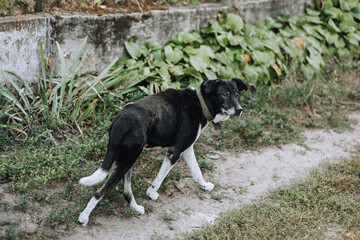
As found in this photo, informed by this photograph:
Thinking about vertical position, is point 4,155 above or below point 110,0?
below

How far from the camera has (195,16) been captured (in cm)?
699

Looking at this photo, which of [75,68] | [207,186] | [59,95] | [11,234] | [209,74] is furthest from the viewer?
[209,74]

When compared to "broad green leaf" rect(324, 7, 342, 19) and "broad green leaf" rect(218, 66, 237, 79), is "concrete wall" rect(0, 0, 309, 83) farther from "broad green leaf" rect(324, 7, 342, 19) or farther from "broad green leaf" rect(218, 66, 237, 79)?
"broad green leaf" rect(324, 7, 342, 19)

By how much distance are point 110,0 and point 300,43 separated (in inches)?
139

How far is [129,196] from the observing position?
13.9 feet

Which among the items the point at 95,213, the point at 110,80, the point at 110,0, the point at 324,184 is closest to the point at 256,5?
the point at 110,0

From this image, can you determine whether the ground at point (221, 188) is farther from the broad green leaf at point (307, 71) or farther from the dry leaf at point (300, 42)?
the dry leaf at point (300, 42)

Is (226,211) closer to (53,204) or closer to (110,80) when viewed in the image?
(53,204)

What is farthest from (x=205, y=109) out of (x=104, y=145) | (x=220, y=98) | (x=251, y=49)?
(x=251, y=49)

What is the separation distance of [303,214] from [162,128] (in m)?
1.69

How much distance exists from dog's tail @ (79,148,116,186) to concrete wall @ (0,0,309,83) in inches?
88.0

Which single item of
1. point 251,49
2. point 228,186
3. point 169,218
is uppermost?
point 251,49

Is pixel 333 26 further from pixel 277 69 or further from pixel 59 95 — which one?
pixel 59 95

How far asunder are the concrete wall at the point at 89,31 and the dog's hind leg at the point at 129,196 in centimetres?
220
